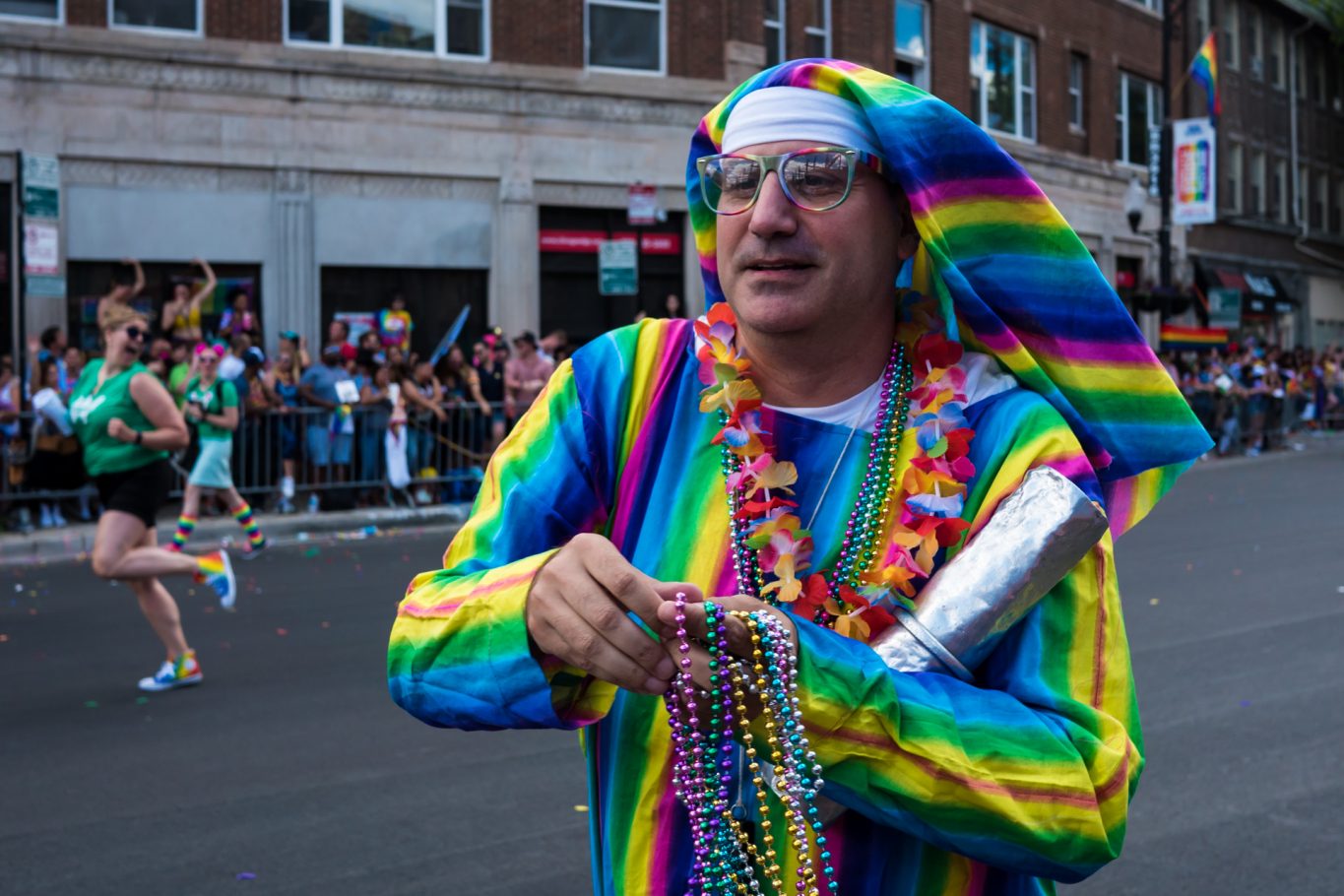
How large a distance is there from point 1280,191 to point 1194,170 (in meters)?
14.3

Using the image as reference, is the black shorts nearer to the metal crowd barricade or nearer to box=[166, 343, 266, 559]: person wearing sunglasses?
box=[166, 343, 266, 559]: person wearing sunglasses

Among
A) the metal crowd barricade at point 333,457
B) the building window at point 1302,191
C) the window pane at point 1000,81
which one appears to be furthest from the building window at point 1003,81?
the metal crowd barricade at point 333,457

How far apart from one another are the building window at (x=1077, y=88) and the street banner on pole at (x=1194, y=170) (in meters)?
2.16

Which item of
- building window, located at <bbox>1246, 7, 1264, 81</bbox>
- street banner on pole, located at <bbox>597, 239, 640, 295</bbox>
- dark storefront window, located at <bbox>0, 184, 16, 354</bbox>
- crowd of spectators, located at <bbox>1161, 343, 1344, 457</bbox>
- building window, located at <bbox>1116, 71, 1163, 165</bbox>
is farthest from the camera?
building window, located at <bbox>1246, 7, 1264, 81</bbox>

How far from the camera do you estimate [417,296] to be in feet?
68.9

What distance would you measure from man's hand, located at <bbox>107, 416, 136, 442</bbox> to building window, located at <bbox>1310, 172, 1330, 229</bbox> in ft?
148

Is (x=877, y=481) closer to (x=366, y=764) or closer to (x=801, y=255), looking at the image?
(x=801, y=255)

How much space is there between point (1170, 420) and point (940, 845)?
0.67 m

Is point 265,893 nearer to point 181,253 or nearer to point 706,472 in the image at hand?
point 706,472

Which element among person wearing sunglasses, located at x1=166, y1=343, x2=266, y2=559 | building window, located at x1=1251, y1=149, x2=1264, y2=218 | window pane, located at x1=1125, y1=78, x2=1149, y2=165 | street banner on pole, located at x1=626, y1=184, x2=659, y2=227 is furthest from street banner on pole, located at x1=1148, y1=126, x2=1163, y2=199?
person wearing sunglasses, located at x1=166, y1=343, x2=266, y2=559

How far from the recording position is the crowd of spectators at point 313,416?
520 inches

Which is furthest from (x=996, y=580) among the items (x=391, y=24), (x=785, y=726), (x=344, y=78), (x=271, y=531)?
(x=391, y=24)

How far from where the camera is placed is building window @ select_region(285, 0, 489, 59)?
20109mm

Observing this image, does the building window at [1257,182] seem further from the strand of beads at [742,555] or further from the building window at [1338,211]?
the strand of beads at [742,555]
